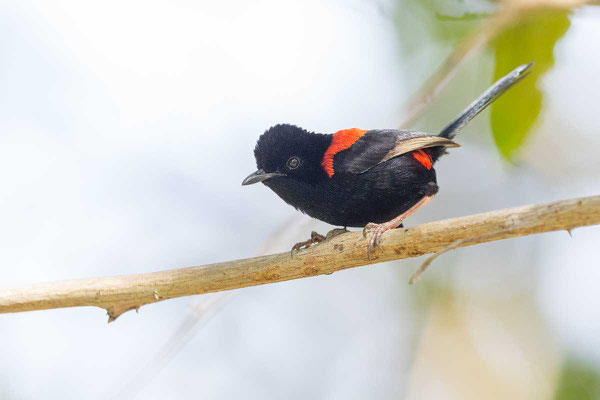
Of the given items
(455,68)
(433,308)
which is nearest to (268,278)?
(455,68)

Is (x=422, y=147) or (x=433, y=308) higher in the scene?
(x=422, y=147)

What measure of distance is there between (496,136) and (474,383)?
2816mm

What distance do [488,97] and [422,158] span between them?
0.60 meters

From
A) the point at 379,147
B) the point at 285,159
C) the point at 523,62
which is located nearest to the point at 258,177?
the point at 285,159

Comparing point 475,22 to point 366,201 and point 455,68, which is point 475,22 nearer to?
point 455,68

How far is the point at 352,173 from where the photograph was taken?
4.26 metres

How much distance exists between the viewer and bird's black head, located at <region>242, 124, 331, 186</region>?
4320 millimetres

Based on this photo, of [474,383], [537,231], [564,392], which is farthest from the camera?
[474,383]

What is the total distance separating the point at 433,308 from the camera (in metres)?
6.41

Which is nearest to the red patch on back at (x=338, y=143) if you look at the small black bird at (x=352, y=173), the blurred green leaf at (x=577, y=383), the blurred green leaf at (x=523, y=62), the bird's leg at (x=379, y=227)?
the small black bird at (x=352, y=173)

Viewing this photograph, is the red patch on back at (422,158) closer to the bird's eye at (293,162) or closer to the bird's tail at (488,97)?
the bird's tail at (488,97)

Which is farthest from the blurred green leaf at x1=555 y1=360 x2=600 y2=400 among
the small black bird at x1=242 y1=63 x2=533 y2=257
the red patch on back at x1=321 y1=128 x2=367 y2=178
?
the red patch on back at x1=321 y1=128 x2=367 y2=178

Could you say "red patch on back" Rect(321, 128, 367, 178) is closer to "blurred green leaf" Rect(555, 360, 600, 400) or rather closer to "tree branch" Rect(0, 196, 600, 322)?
"tree branch" Rect(0, 196, 600, 322)

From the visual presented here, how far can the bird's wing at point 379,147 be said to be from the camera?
4.29 m
